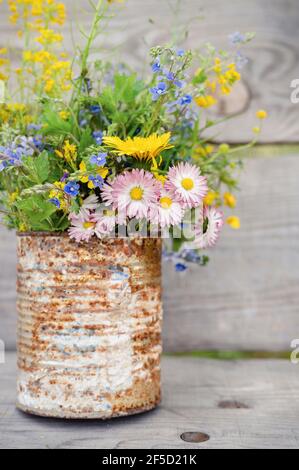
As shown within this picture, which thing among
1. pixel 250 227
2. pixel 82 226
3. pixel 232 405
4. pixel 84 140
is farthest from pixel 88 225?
pixel 250 227

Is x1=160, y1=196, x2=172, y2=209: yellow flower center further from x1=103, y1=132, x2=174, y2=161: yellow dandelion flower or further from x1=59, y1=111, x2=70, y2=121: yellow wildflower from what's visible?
x1=59, y1=111, x2=70, y2=121: yellow wildflower

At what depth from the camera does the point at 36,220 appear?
81cm

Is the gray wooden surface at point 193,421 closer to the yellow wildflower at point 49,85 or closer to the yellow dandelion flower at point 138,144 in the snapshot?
the yellow dandelion flower at point 138,144

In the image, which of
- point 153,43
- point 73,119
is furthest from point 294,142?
point 73,119

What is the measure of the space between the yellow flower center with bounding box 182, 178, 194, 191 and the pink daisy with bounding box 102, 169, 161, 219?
0.04m

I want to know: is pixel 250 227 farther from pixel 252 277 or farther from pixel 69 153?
pixel 69 153

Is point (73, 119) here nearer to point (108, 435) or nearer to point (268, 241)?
point (108, 435)

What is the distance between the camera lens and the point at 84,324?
82 cm

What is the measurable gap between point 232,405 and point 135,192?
0.36 meters

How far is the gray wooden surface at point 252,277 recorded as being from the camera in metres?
1.28

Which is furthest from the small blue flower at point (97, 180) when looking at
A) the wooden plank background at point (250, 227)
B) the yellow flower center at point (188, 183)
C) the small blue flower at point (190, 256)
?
the wooden plank background at point (250, 227)

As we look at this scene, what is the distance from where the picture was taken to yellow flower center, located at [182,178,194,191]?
791 mm
